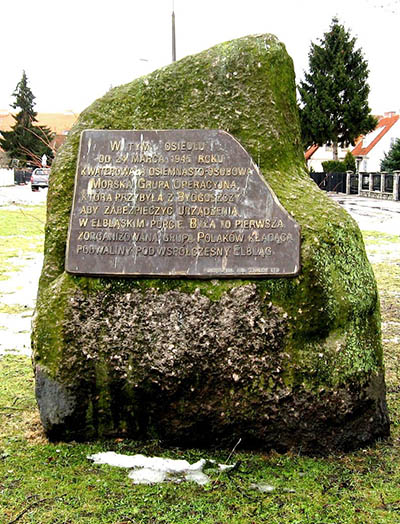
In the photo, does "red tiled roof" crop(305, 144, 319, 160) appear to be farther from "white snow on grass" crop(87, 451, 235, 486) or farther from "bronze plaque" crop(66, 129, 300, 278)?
"white snow on grass" crop(87, 451, 235, 486)

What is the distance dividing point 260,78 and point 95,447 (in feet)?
8.10

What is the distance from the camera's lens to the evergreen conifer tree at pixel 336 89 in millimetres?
41938

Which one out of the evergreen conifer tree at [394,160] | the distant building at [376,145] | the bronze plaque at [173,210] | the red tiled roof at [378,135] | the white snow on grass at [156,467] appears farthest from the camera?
the red tiled roof at [378,135]

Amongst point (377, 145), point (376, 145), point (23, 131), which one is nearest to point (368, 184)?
point (377, 145)

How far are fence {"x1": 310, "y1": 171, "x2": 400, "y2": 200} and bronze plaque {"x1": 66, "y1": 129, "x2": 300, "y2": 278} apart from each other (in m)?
24.5

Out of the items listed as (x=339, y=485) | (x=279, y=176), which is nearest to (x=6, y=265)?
(x=279, y=176)

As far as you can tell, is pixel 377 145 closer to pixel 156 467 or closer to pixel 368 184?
pixel 368 184

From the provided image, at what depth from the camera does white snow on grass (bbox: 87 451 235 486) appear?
3232 millimetres

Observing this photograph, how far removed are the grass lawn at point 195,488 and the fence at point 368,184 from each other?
25.0 meters

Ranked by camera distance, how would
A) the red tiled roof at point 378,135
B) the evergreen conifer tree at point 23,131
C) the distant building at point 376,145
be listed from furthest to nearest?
1. the evergreen conifer tree at point 23,131
2. the red tiled roof at point 378,135
3. the distant building at point 376,145

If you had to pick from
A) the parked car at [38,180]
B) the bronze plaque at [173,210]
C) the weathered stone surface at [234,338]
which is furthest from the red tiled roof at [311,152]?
the bronze plaque at [173,210]

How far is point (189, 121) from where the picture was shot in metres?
3.77

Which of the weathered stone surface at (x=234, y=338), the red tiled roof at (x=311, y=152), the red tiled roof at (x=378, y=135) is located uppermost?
the red tiled roof at (x=378, y=135)

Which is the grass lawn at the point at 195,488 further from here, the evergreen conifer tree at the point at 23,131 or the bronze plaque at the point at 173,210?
the evergreen conifer tree at the point at 23,131
